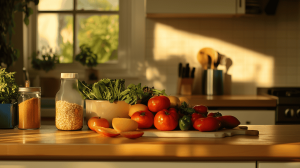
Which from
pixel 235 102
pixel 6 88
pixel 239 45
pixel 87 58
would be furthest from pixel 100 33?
pixel 6 88

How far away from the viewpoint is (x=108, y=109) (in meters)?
1.14

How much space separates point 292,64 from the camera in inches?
121

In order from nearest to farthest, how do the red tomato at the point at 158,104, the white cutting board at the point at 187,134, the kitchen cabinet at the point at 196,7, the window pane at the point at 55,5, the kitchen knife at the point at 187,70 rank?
the white cutting board at the point at 187,134 < the red tomato at the point at 158,104 < the kitchen cabinet at the point at 196,7 < the kitchen knife at the point at 187,70 < the window pane at the point at 55,5

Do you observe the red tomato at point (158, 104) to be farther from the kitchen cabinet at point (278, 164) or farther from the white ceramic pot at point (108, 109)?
the kitchen cabinet at point (278, 164)

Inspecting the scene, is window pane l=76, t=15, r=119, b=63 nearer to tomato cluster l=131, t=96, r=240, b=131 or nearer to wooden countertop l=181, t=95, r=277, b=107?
wooden countertop l=181, t=95, r=277, b=107

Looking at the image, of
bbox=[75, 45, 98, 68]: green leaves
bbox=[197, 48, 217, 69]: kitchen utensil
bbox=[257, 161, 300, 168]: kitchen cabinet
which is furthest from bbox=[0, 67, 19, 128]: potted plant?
bbox=[197, 48, 217, 69]: kitchen utensil

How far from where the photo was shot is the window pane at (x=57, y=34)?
3332mm

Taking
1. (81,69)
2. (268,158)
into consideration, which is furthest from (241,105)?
(81,69)

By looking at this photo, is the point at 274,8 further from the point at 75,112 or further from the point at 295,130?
the point at 75,112

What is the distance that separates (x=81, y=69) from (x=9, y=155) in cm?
244

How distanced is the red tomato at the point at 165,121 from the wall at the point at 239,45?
6.76ft

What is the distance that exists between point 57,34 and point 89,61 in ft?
1.92

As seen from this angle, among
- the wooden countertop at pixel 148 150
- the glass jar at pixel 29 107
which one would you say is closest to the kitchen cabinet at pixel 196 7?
the glass jar at pixel 29 107

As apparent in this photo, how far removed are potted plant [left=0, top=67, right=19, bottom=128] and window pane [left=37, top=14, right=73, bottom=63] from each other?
222 cm
